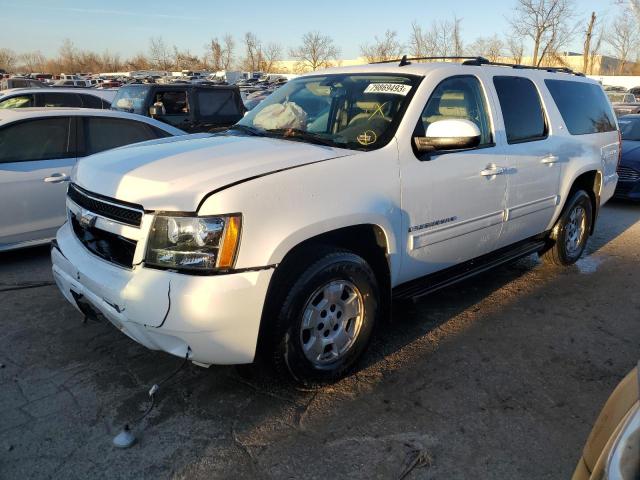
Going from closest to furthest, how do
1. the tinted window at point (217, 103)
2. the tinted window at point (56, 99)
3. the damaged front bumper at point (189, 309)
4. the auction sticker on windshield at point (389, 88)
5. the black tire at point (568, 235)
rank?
the damaged front bumper at point (189, 309)
the auction sticker on windshield at point (389, 88)
the black tire at point (568, 235)
the tinted window at point (56, 99)
the tinted window at point (217, 103)

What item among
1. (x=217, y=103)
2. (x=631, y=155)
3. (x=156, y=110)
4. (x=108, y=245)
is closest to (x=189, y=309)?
(x=108, y=245)

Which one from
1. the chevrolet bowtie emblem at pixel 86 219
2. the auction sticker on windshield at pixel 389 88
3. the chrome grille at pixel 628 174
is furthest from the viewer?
the chrome grille at pixel 628 174

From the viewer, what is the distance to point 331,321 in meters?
3.16

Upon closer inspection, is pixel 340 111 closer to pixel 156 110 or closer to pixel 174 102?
pixel 156 110

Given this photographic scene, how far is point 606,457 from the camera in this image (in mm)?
1495

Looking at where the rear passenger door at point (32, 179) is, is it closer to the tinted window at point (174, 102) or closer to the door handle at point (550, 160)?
the door handle at point (550, 160)

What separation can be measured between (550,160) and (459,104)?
1189mm

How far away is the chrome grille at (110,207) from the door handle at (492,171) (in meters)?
2.41

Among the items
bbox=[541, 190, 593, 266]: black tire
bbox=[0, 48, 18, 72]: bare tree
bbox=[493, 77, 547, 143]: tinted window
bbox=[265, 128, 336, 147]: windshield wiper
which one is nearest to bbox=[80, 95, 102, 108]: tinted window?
bbox=[265, 128, 336, 147]: windshield wiper

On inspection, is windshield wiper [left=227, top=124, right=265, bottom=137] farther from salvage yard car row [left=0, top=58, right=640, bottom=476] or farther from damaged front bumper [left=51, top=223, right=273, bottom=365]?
damaged front bumper [left=51, top=223, right=273, bottom=365]

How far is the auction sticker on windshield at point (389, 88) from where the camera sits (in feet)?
11.9

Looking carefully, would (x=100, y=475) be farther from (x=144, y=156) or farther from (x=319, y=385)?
(x=144, y=156)

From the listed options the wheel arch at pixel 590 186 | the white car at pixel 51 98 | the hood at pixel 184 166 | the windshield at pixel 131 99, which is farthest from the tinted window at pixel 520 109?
the white car at pixel 51 98

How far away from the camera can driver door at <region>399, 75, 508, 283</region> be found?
3.45 meters
